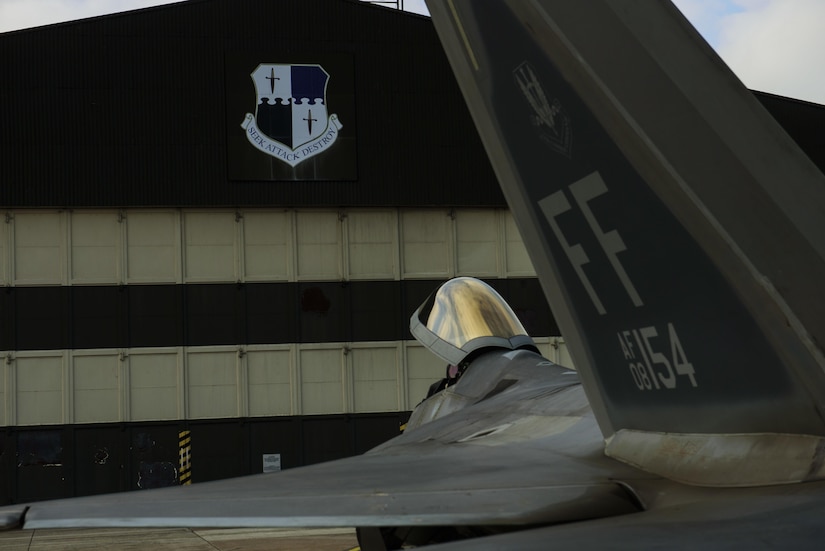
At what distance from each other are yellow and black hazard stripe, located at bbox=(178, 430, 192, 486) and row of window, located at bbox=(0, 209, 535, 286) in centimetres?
355

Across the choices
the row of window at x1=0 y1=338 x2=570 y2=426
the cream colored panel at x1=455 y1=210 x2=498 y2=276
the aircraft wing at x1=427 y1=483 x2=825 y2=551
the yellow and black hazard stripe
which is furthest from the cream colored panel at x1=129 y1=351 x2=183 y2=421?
the aircraft wing at x1=427 y1=483 x2=825 y2=551

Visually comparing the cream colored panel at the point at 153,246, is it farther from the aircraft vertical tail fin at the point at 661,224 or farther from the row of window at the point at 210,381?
the aircraft vertical tail fin at the point at 661,224

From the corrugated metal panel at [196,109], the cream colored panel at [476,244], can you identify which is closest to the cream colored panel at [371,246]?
the corrugated metal panel at [196,109]

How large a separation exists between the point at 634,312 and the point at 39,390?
1974 cm

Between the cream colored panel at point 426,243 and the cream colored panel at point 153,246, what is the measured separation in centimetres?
532

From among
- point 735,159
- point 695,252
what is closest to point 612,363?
point 695,252

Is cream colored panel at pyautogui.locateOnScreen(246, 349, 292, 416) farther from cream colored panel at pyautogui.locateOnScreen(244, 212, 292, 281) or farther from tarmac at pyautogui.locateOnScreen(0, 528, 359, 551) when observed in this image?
tarmac at pyautogui.locateOnScreen(0, 528, 359, 551)

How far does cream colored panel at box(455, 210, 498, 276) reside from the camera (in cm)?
2189

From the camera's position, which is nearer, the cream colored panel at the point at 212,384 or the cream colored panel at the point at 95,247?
the cream colored panel at the point at 95,247

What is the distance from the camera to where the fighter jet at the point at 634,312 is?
6.87 feet

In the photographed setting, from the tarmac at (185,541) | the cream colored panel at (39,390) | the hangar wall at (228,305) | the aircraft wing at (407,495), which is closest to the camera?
the aircraft wing at (407,495)

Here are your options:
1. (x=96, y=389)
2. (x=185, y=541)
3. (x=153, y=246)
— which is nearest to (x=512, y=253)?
(x=153, y=246)

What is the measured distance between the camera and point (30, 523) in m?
2.62

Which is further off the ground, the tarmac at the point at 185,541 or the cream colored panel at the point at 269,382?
the cream colored panel at the point at 269,382
